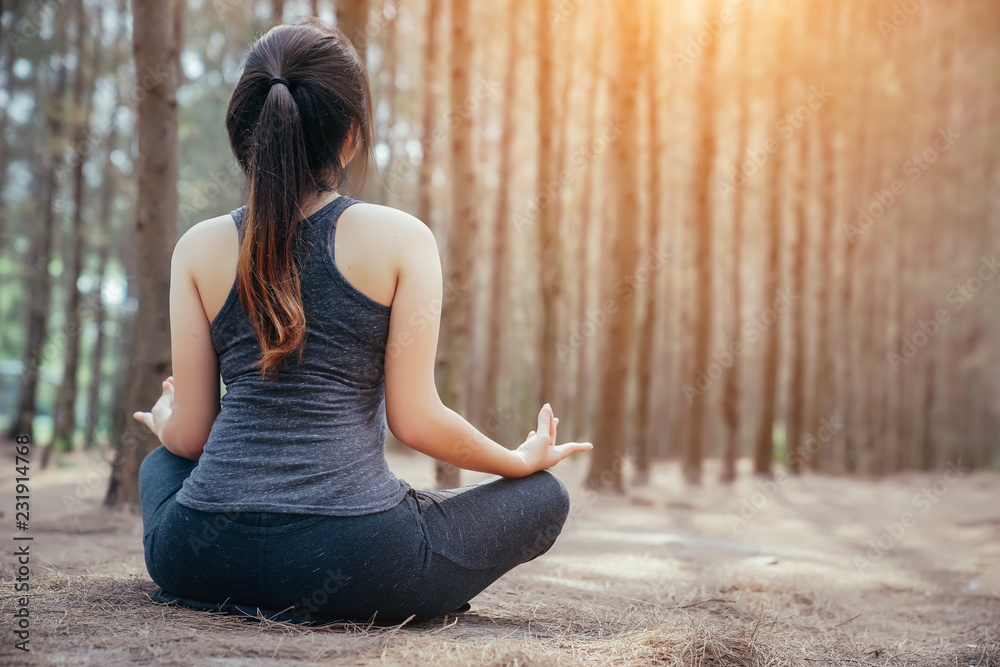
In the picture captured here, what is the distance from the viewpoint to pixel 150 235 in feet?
17.3

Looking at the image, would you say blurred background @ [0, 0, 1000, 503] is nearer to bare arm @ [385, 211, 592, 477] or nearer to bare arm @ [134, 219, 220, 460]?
bare arm @ [134, 219, 220, 460]

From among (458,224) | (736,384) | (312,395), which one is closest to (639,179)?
(458,224)

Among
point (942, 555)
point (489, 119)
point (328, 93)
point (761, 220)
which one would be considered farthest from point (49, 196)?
point (761, 220)

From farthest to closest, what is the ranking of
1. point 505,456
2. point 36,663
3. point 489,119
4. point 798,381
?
point 489,119, point 798,381, point 505,456, point 36,663

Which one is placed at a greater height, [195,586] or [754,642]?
[195,586]

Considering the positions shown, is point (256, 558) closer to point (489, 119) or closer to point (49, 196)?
point (49, 196)

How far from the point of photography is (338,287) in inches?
81.5

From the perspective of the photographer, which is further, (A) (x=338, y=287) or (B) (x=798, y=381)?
(B) (x=798, y=381)

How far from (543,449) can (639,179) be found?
29.8 ft

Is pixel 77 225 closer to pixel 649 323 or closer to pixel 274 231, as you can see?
pixel 649 323

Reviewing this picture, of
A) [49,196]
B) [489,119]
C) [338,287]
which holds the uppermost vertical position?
[489,119]

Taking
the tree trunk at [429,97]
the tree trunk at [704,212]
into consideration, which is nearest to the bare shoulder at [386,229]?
the tree trunk at [429,97]

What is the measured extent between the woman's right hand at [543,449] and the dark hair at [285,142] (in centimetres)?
75

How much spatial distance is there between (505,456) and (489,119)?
15.3 meters
